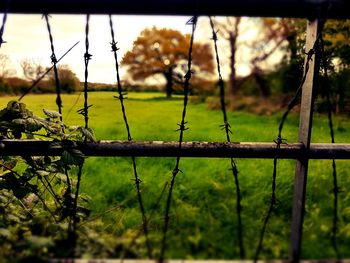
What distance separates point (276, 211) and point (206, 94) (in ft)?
21.2

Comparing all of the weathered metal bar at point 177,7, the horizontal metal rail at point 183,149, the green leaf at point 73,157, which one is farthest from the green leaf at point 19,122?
the weathered metal bar at point 177,7

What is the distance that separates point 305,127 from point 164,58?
5.26 m

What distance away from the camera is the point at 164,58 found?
7.03 meters

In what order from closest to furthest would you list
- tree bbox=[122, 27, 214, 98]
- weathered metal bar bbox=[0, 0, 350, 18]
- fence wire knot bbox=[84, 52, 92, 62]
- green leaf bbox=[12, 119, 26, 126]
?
weathered metal bar bbox=[0, 0, 350, 18] < fence wire knot bbox=[84, 52, 92, 62] < green leaf bbox=[12, 119, 26, 126] < tree bbox=[122, 27, 214, 98]

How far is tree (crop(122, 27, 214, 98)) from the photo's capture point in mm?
3580

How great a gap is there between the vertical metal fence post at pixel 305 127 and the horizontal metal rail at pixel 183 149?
0.07 m

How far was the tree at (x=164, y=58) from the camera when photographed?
3580mm

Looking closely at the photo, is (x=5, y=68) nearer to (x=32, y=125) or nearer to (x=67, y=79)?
(x=67, y=79)

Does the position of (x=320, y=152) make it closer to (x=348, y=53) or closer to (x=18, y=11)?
(x=18, y=11)

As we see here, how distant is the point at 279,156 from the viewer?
6.74 feet

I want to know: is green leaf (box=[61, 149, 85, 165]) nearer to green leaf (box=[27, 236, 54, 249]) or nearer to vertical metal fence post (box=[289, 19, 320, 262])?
green leaf (box=[27, 236, 54, 249])

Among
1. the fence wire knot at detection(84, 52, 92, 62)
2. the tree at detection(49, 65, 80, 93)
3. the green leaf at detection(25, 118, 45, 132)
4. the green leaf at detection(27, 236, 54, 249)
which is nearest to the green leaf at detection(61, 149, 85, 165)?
the green leaf at detection(25, 118, 45, 132)

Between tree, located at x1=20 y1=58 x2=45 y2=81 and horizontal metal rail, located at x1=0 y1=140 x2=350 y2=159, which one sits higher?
tree, located at x1=20 y1=58 x2=45 y2=81

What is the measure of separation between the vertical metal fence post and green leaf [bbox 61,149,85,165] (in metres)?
1.11
